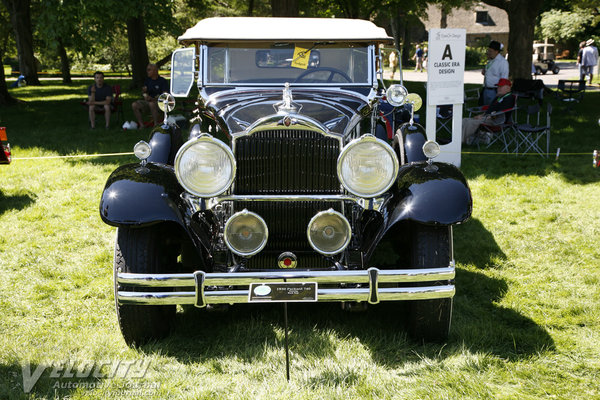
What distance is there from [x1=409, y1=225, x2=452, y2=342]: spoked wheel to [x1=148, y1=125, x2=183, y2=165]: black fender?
6.96 feet

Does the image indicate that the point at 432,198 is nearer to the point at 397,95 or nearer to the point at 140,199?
the point at 397,95

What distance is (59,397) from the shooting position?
9.74ft

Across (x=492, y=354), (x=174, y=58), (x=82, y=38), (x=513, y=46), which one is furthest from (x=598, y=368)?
(x=513, y=46)

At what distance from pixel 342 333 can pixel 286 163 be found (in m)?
1.18

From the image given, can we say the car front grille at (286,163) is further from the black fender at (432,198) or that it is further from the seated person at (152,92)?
the seated person at (152,92)

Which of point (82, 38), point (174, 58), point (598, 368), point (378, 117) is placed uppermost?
point (82, 38)

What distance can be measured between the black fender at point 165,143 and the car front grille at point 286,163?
121 centimetres

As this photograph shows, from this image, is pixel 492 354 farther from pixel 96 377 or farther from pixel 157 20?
pixel 157 20

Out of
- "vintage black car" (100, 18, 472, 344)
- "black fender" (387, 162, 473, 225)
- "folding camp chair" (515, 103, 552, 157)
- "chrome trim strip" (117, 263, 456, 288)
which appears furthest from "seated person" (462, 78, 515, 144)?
"chrome trim strip" (117, 263, 456, 288)

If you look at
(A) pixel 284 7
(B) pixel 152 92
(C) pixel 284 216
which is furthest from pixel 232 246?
(A) pixel 284 7

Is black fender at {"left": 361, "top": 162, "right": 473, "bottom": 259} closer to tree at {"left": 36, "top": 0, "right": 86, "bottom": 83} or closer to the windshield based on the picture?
Result: the windshield

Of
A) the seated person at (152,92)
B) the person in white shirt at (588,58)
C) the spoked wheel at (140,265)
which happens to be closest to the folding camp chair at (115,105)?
the seated person at (152,92)

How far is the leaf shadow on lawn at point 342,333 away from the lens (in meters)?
3.39

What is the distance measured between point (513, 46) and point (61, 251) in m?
14.3
